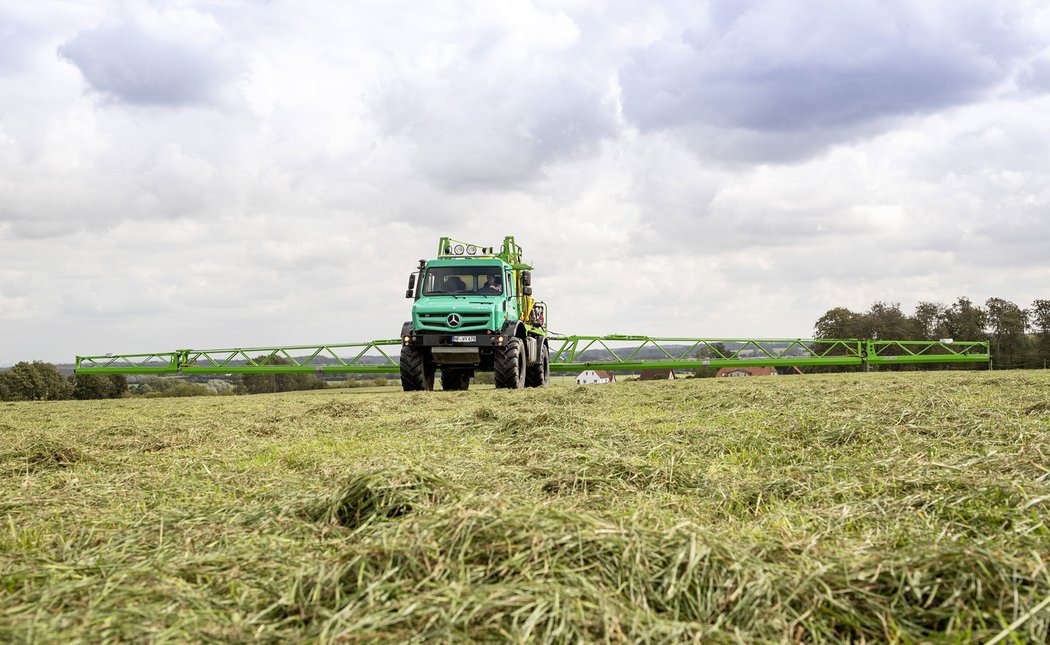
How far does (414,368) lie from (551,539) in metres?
12.1

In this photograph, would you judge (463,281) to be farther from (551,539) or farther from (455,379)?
(551,539)

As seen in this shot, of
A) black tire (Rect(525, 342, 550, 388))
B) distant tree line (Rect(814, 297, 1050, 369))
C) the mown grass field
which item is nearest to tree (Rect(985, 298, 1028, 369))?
distant tree line (Rect(814, 297, 1050, 369))

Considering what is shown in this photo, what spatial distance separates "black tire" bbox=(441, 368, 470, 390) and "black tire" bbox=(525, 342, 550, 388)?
1.46 m

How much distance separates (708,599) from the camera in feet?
6.42

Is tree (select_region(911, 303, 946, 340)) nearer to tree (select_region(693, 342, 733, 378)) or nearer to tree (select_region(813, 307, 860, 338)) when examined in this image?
tree (select_region(813, 307, 860, 338))

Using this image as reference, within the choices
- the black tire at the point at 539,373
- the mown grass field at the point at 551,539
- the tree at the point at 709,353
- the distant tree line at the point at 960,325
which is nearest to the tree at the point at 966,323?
the distant tree line at the point at 960,325

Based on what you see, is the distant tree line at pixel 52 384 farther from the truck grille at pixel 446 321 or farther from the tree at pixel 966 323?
the tree at pixel 966 323

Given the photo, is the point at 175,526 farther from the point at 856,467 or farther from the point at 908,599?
the point at 856,467

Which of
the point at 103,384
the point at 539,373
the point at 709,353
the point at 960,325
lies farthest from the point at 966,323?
the point at 103,384

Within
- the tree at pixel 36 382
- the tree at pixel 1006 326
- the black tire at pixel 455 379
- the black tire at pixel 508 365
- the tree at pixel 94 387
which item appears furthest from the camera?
the tree at pixel 1006 326

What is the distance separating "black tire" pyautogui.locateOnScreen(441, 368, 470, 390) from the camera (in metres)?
16.6

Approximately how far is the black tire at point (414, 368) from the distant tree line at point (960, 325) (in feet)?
95.7

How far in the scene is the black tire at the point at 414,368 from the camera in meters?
14.1

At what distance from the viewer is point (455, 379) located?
17.1 meters
